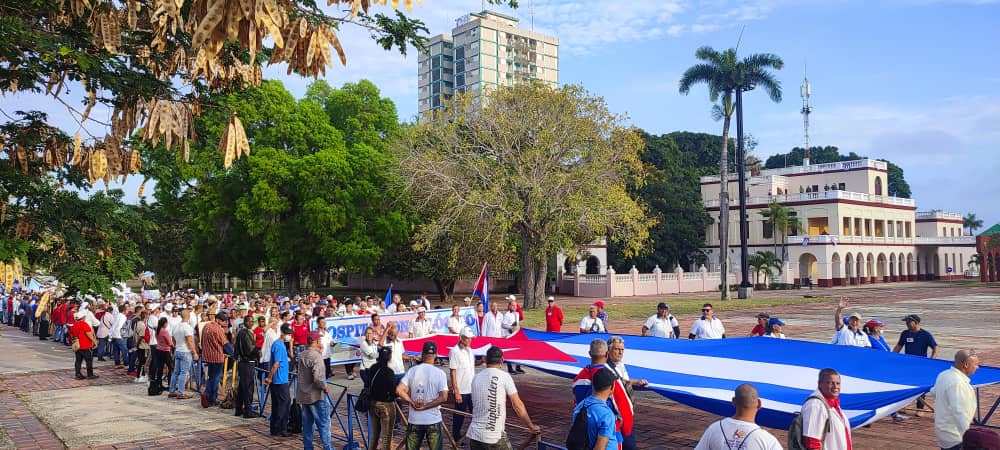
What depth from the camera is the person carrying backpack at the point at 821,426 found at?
549 cm

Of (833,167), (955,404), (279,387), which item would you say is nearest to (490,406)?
(955,404)

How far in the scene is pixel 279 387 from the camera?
10430 mm

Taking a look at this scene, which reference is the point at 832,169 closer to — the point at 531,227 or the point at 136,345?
the point at 531,227

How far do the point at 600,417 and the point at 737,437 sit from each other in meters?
1.10

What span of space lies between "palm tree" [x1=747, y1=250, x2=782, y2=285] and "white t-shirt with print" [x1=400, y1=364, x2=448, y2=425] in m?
55.0

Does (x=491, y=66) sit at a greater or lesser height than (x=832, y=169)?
greater

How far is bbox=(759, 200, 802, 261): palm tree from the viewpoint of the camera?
65.0 metres

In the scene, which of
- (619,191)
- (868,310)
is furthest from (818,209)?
(619,191)

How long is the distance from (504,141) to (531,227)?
475cm

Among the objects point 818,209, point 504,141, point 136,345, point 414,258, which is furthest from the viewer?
point 818,209

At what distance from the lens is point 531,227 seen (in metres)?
35.2

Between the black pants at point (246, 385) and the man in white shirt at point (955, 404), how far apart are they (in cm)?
1013

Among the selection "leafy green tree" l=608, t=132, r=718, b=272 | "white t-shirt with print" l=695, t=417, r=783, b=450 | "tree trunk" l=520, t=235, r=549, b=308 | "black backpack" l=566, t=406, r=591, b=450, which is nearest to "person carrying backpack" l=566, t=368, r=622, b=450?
"black backpack" l=566, t=406, r=591, b=450

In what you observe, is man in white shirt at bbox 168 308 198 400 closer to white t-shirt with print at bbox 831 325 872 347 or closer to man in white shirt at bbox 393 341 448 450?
man in white shirt at bbox 393 341 448 450
